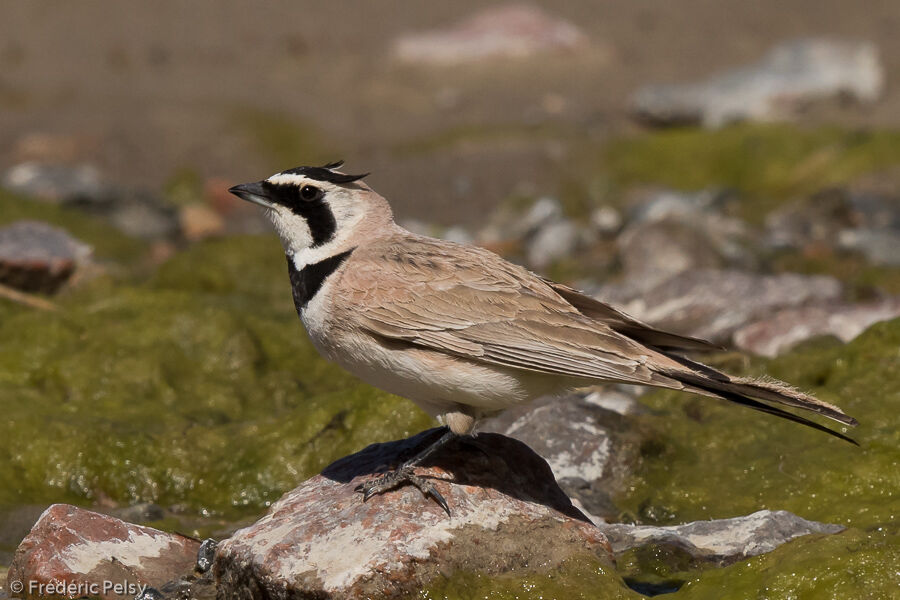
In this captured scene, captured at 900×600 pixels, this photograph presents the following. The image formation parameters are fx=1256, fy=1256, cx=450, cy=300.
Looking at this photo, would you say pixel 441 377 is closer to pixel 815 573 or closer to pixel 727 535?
pixel 727 535

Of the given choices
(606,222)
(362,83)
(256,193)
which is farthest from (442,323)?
(362,83)

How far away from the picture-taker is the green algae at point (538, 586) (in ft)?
18.2

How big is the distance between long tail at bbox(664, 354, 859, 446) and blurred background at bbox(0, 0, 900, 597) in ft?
2.45

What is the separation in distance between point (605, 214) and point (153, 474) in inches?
294

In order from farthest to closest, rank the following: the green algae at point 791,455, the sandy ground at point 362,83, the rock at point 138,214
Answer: the sandy ground at point 362,83
the rock at point 138,214
the green algae at point 791,455

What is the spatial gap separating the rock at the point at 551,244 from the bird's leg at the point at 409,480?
7.28 m

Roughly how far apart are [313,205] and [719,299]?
215 inches

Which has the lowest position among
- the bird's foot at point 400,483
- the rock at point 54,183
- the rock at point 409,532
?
the rock at point 54,183

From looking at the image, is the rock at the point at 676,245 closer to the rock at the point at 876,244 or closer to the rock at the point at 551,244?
the rock at the point at 551,244

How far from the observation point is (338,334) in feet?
19.3

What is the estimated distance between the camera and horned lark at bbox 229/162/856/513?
225 inches

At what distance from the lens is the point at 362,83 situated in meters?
19.1

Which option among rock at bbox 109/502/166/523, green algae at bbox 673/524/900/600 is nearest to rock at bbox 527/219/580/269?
rock at bbox 109/502/166/523

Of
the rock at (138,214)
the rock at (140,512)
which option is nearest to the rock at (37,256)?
the rock at (138,214)
